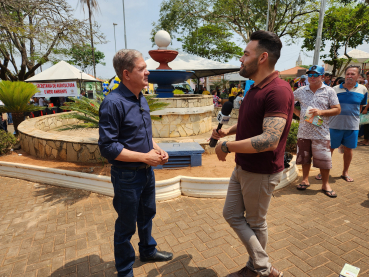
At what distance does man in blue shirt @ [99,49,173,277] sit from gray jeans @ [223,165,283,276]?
0.74 metres

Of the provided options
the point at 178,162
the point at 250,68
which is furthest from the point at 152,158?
the point at 178,162

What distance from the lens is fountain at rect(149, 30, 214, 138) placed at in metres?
7.29

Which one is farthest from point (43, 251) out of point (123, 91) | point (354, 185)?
point (354, 185)

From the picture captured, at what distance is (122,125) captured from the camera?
196cm

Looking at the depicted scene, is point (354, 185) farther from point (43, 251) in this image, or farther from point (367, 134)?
point (43, 251)

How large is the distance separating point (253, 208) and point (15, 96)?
7918 millimetres

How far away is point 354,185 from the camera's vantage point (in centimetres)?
445

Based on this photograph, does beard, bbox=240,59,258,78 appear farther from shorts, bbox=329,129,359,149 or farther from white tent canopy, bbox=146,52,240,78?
white tent canopy, bbox=146,52,240,78

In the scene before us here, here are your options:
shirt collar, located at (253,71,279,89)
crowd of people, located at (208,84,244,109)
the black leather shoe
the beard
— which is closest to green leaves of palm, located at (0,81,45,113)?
crowd of people, located at (208,84,244,109)

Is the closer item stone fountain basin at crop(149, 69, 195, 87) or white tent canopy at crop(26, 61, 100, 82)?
stone fountain basin at crop(149, 69, 195, 87)

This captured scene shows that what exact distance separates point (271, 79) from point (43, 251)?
3.08 meters

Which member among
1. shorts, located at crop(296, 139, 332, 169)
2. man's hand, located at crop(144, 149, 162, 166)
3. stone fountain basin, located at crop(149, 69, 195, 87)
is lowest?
shorts, located at crop(296, 139, 332, 169)

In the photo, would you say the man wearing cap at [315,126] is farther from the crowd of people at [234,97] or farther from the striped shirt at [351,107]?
the crowd of people at [234,97]

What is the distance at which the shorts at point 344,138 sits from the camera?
4.48 m
